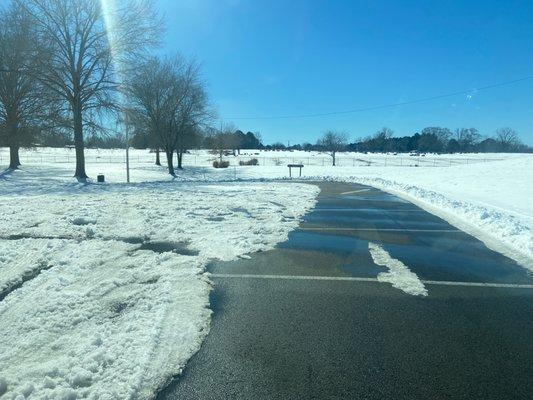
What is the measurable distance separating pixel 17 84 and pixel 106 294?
32513 mm

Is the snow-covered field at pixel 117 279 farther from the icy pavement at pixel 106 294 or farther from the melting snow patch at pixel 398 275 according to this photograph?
the melting snow patch at pixel 398 275

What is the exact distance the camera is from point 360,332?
12.0ft

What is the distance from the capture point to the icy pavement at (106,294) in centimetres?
284

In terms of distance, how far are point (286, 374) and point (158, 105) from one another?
33705 millimetres

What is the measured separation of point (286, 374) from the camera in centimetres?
295

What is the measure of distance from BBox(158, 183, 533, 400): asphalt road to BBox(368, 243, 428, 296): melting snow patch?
133mm

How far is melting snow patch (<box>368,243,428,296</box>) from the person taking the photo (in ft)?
15.8

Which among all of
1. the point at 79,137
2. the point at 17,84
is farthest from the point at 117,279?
the point at 17,84

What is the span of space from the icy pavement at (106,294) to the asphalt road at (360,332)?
34 centimetres

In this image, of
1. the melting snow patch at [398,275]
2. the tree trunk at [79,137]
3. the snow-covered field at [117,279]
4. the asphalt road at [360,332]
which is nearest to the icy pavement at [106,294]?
the snow-covered field at [117,279]

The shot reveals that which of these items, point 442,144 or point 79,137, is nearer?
point 79,137

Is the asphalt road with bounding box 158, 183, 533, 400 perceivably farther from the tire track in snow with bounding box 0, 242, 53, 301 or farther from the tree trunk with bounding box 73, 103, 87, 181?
the tree trunk with bounding box 73, 103, 87, 181

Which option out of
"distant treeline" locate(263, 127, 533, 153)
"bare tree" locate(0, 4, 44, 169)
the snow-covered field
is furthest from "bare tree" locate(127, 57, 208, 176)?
"distant treeline" locate(263, 127, 533, 153)

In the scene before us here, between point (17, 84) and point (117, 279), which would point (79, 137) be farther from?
point (117, 279)
